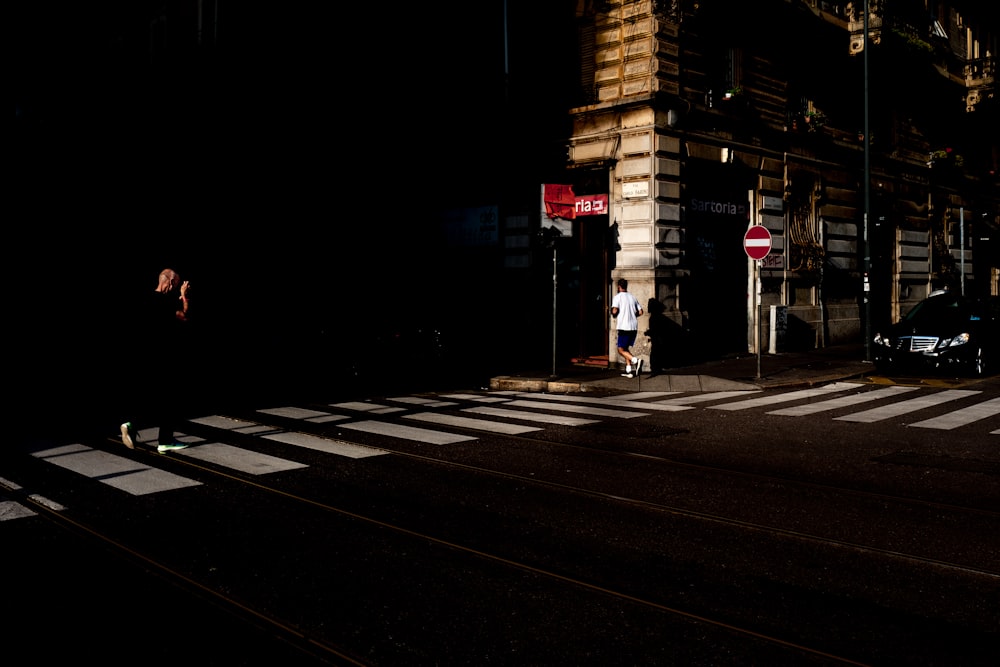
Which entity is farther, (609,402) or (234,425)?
(609,402)

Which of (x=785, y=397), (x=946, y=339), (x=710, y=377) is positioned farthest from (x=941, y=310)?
(x=785, y=397)

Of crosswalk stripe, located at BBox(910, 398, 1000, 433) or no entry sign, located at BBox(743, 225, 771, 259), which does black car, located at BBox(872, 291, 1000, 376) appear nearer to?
no entry sign, located at BBox(743, 225, 771, 259)

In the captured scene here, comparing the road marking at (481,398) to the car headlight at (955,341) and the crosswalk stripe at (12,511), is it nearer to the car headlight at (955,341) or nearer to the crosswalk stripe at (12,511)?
the crosswalk stripe at (12,511)

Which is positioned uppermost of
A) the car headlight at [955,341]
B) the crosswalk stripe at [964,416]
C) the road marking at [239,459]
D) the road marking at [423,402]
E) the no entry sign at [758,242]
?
the no entry sign at [758,242]

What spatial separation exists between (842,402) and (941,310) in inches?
242

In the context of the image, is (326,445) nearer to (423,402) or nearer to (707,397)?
(423,402)

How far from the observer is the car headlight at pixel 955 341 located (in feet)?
53.5

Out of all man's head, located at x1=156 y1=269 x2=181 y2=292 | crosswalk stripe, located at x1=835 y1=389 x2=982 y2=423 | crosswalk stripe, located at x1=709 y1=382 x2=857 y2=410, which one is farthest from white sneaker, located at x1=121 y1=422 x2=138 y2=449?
crosswalk stripe, located at x1=835 y1=389 x2=982 y2=423

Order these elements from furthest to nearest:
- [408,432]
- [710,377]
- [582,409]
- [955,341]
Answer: [710,377] < [955,341] < [582,409] < [408,432]

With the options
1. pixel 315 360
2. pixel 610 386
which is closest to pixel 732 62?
pixel 610 386

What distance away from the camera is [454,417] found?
1133 cm

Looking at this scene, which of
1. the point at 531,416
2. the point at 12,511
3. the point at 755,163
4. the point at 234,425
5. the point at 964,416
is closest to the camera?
the point at 12,511

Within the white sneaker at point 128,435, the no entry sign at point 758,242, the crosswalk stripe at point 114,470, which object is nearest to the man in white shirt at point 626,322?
the no entry sign at point 758,242

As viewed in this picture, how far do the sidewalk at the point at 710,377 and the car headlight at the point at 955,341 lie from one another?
1.52 metres
